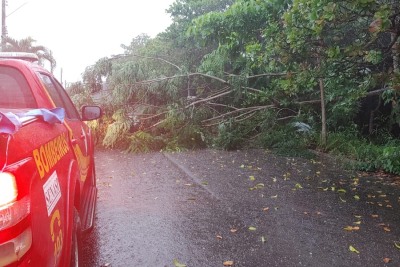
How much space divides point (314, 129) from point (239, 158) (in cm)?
293

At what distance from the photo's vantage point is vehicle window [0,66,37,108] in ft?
9.23

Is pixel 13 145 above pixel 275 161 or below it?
above

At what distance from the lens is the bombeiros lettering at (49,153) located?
1.78 metres

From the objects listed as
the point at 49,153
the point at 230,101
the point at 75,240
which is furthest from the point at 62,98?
the point at 230,101

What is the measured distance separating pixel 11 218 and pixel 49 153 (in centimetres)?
64

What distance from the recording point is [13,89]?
286 centimetres

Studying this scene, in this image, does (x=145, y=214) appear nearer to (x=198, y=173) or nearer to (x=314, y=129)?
(x=198, y=173)

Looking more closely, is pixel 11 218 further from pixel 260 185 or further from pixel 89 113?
pixel 260 185

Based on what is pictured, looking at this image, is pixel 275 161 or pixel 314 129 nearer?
pixel 275 161

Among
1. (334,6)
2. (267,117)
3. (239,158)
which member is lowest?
(239,158)

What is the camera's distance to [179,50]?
44.4 ft

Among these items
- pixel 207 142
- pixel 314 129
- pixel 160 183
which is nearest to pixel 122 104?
pixel 207 142

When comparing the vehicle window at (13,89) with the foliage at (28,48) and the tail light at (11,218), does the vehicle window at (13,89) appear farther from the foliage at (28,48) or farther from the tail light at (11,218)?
the foliage at (28,48)

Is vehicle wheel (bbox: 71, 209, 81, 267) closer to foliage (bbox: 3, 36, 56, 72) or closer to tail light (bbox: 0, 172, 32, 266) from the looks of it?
tail light (bbox: 0, 172, 32, 266)
